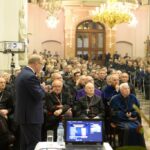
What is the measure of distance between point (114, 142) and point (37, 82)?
251 centimetres

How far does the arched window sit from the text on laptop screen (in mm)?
25641

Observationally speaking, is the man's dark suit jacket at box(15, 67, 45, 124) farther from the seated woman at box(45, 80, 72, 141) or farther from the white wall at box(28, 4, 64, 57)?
the white wall at box(28, 4, 64, 57)

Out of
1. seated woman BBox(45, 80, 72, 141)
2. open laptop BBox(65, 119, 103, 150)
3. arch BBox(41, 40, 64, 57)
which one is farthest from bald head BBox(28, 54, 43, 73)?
arch BBox(41, 40, 64, 57)

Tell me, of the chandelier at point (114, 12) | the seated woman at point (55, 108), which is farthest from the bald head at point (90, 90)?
the chandelier at point (114, 12)

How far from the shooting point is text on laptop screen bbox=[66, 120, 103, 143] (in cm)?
458

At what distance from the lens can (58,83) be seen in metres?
7.19

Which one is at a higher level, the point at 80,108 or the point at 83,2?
the point at 83,2

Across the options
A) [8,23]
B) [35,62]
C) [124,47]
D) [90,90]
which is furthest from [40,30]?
[35,62]

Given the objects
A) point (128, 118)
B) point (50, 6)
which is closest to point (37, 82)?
point (128, 118)

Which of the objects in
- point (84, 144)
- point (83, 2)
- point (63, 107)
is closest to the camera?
point (84, 144)

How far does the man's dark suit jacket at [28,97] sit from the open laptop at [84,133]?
1159 mm

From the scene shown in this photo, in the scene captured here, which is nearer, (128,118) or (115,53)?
(128,118)

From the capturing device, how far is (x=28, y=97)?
18.7ft

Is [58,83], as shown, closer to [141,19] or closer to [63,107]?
[63,107]
